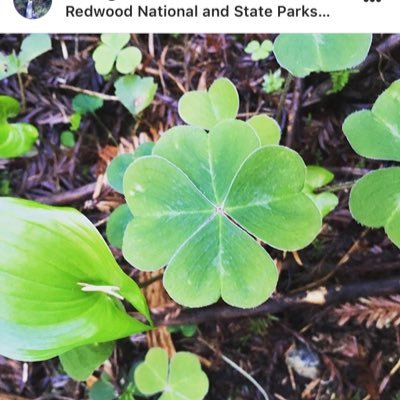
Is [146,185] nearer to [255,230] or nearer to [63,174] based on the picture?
[255,230]

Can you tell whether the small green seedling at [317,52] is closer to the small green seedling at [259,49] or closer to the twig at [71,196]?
the small green seedling at [259,49]

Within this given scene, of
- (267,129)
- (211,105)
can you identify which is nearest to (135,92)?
(211,105)

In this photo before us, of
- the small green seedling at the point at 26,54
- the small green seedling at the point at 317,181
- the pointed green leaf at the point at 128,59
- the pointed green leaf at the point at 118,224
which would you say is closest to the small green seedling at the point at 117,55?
the pointed green leaf at the point at 128,59

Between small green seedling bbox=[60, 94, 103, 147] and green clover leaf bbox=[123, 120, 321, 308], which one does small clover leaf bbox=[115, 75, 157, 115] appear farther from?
green clover leaf bbox=[123, 120, 321, 308]

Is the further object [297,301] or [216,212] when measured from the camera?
[297,301]
